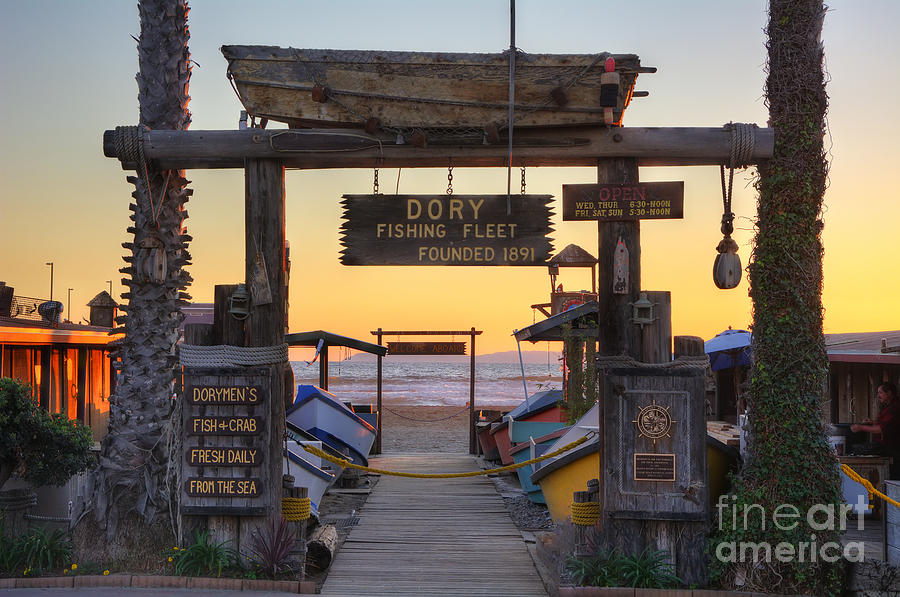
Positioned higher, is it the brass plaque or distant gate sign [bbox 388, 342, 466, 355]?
distant gate sign [bbox 388, 342, 466, 355]

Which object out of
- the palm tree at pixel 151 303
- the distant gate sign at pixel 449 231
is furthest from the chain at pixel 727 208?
the palm tree at pixel 151 303

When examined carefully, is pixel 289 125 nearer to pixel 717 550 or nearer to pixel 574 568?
pixel 574 568

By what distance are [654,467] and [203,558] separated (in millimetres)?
4121

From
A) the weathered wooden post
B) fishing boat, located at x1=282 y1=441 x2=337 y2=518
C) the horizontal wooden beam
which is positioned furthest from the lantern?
fishing boat, located at x1=282 y1=441 x2=337 y2=518

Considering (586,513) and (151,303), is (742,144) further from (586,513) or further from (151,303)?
(151,303)

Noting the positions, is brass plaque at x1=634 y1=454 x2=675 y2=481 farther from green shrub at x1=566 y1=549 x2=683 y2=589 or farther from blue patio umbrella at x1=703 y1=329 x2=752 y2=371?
blue patio umbrella at x1=703 y1=329 x2=752 y2=371

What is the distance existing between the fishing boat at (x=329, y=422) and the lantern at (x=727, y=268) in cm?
917

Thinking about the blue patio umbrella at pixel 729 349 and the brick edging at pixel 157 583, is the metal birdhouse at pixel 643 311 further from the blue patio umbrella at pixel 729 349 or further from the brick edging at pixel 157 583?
the blue patio umbrella at pixel 729 349

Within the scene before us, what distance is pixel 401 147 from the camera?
7070 millimetres

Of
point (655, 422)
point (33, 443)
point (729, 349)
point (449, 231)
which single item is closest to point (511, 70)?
point (449, 231)

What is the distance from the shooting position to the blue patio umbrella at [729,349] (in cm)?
1522

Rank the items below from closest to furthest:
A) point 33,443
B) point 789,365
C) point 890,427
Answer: point 789,365 < point 33,443 < point 890,427

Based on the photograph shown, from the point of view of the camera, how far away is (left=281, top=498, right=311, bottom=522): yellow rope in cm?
700

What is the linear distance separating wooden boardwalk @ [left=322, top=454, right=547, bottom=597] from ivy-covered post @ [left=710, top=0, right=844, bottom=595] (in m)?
1.97
